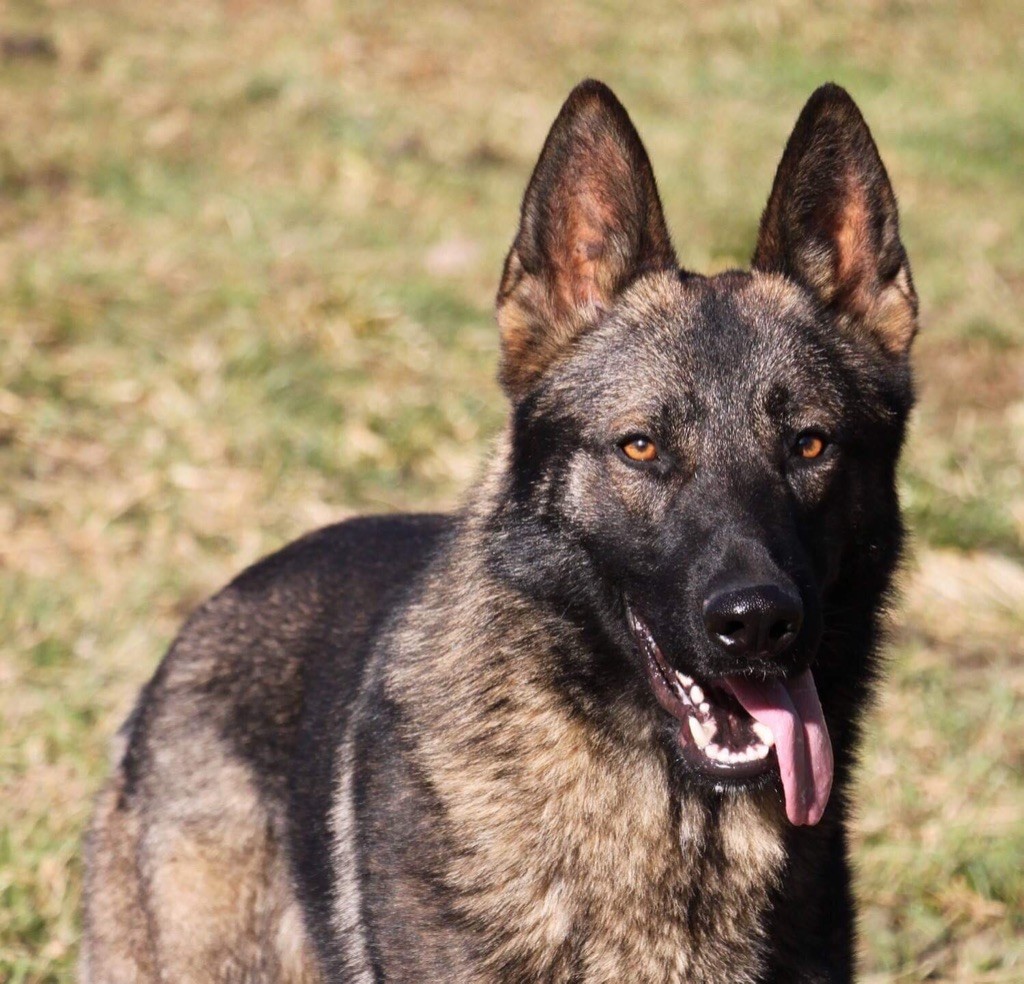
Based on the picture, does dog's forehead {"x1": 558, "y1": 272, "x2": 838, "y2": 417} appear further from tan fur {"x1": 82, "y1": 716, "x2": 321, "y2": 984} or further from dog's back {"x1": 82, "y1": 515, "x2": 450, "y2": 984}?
tan fur {"x1": 82, "y1": 716, "x2": 321, "y2": 984}

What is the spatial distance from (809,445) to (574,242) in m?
0.84

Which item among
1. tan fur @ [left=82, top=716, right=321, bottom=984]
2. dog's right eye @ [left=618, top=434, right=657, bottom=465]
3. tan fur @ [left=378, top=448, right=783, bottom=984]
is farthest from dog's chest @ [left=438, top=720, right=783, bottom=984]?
tan fur @ [left=82, top=716, right=321, bottom=984]

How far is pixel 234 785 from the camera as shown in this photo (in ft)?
13.3

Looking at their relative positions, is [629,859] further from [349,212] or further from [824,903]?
[349,212]

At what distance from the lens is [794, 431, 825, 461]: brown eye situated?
133 inches

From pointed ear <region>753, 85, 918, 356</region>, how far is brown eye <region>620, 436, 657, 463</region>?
74 cm

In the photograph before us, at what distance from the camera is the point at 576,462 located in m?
3.42

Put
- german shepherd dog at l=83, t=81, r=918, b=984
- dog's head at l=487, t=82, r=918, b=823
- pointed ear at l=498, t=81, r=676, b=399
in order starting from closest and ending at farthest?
1. dog's head at l=487, t=82, r=918, b=823
2. german shepherd dog at l=83, t=81, r=918, b=984
3. pointed ear at l=498, t=81, r=676, b=399

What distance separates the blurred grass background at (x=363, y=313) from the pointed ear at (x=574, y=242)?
0.70 meters

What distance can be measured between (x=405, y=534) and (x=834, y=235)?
63.2 inches

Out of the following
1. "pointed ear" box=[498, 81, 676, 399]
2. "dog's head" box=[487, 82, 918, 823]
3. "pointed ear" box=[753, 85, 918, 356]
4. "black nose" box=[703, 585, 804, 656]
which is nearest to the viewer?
"black nose" box=[703, 585, 804, 656]

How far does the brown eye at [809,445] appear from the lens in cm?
337

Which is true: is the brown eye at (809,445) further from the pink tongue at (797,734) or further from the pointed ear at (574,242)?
→ the pointed ear at (574,242)

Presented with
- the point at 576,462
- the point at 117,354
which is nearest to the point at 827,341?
the point at 576,462
